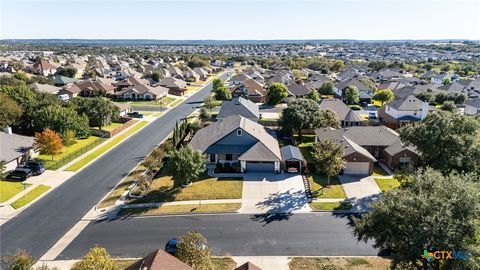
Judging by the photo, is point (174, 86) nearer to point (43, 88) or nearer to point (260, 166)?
point (43, 88)

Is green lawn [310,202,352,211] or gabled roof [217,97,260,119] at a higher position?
gabled roof [217,97,260,119]

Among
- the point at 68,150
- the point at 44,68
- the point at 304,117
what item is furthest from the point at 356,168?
the point at 44,68

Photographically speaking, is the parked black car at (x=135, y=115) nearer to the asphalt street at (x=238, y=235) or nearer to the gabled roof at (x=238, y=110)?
the gabled roof at (x=238, y=110)

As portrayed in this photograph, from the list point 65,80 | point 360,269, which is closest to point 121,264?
point 360,269

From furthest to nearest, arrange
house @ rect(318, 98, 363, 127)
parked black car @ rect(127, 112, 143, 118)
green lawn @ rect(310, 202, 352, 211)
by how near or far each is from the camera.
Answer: parked black car @ rect(127, 112, 143, 118) < house @ rect(318, 98, 363, 127) < green lawn @ rect(310, 202, 352, 211)

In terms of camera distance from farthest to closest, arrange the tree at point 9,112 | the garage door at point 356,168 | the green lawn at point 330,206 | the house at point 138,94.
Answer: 1. the house at point 138,94
2. the tree at point 9,112
3. the garage door at point 356,168
4. the green lawn at point 330,206

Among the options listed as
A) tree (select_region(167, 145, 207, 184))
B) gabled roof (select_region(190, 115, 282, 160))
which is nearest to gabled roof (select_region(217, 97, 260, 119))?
gabled roof (select_region(190, 115, 282, 160))

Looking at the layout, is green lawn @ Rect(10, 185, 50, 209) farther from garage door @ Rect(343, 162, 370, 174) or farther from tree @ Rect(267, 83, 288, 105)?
tree @ Rect(267, 83, 288, 105)

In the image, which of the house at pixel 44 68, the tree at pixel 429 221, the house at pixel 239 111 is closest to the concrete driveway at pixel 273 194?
the tree at pixel 429 221
